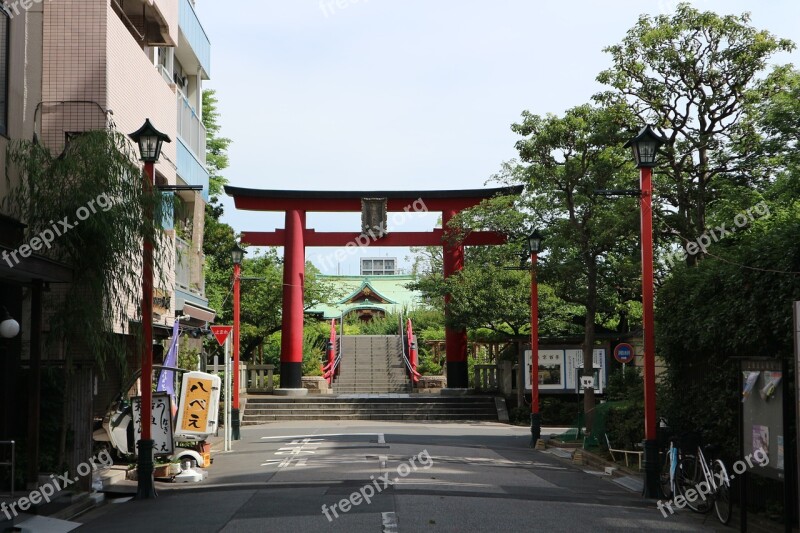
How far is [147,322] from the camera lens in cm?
1386

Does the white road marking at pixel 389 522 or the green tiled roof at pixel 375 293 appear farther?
the green tiled roof at pixel 375 293

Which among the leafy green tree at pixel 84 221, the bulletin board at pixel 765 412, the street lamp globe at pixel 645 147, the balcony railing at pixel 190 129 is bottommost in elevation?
the bulletin board at pixel 765 412

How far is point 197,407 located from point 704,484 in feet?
29.2

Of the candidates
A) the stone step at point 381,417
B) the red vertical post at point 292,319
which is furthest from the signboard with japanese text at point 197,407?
the red vertical post at point 292,319

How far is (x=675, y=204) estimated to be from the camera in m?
22.0

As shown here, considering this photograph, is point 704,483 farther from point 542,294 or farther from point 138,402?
point 542,294

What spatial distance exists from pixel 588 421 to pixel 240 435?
9.50m

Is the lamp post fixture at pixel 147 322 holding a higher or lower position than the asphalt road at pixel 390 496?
higher

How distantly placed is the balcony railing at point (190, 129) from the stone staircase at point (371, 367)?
16.7 m

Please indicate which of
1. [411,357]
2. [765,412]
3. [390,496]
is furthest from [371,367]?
[765,412]

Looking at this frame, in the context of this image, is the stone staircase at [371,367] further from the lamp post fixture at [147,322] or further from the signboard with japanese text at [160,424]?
the lamp post fixture at [147,322]

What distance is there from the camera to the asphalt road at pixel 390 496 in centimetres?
1055

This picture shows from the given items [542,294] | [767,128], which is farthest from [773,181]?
[542,294]

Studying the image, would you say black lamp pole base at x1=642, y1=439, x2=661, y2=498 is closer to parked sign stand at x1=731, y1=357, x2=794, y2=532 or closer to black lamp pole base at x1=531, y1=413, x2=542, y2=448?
parked sign stand at x1=731, y1=357, x2=794, y2=532
